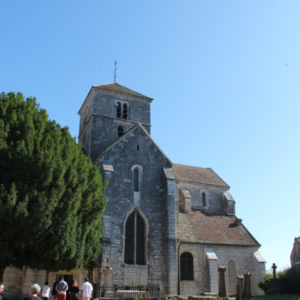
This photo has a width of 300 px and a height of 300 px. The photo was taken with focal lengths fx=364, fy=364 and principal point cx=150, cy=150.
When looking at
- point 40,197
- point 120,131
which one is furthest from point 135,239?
point 40,197

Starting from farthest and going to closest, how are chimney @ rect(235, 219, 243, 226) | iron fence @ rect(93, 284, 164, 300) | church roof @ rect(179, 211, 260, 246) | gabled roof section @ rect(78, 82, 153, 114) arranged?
chimney @ rect(235, 219, 243, 226)
gabled roof section @ rect(78, 82, 153, 114)
church roof @ rect(179, 211, 260, 246)
iron fence @ rect(93, 284, 164, 300)

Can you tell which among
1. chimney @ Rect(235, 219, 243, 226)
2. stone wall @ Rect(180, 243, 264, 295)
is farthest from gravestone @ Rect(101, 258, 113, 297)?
chimney @ Rect(235, 219, 243, 226)

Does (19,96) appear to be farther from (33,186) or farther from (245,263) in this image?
(245,263)

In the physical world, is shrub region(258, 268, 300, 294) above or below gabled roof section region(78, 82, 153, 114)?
below

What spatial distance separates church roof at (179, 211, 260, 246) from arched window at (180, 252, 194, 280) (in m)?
1.27

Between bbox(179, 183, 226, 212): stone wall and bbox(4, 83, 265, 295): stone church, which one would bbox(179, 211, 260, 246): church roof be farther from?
bbox(179, 183, 226, 212): stone wall

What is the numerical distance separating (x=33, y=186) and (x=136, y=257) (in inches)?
452

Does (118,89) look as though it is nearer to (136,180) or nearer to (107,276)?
(136,180)

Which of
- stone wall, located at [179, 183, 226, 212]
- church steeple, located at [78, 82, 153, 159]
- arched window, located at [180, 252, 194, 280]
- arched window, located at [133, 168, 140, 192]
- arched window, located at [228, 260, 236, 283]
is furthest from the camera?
stone wall, located at [179, 183, 226, 212]

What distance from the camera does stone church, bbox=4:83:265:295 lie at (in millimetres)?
26875

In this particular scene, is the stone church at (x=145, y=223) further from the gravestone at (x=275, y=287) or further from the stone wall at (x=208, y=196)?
the gravestone at (x=275, y=287)

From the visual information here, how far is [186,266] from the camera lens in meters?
30.3

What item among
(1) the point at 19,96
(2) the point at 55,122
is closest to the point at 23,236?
(2) the point at 55,122

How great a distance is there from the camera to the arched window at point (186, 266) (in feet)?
98.2
